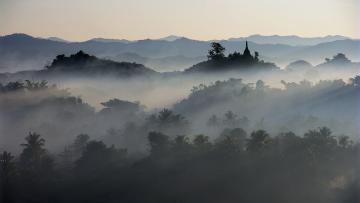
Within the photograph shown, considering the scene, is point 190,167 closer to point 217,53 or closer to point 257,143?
point 257,143

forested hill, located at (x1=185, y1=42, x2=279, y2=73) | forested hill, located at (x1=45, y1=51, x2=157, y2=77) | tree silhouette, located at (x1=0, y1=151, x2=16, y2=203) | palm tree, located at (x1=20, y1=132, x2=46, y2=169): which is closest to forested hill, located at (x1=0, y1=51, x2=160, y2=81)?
forested hill, located at (x1=45, y1=51, x2=157, y2=77)

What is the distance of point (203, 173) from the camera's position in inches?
2579

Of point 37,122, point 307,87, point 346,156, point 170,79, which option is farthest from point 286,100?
point 170,79

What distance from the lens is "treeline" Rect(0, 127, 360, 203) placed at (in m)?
60.9

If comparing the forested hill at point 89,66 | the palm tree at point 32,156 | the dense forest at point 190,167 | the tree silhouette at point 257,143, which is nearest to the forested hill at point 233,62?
the forested hill at point 89,66

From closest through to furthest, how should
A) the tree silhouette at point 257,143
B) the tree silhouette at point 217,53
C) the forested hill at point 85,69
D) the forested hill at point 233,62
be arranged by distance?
the tree silhouette at point 257,143, the forested hill at point 233,62, the tree silhouette at point 217,53, the forested hill at point 85,69

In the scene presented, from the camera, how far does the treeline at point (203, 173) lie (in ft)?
200

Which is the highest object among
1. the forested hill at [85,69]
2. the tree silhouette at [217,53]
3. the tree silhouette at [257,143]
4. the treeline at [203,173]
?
the tree silhouette at [217,53]

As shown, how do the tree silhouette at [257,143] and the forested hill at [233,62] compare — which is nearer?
the tree silhouette at [257,143]

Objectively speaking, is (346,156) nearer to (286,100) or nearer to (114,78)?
(286,100)

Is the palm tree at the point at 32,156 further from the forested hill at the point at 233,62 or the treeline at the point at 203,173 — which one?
the forested hill at the point at 233,62

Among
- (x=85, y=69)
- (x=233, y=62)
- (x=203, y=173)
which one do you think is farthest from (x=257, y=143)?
(x=85, y=69)

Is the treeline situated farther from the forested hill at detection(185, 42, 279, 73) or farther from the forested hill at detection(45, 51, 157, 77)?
the forested hill at detection(45, 51, 157, 77)

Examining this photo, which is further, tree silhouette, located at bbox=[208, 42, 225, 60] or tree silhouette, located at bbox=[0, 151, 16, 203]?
tree silhouette, located at bbox=[208, 42, 225, 60]
